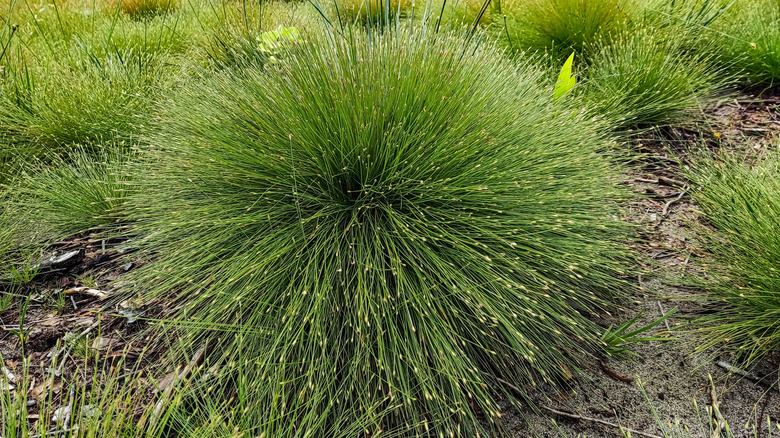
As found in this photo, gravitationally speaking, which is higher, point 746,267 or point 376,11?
point 376,11

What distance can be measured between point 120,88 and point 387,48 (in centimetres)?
204

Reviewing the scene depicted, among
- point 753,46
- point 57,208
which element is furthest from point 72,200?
point 753,46

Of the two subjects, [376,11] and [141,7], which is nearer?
[376,11]

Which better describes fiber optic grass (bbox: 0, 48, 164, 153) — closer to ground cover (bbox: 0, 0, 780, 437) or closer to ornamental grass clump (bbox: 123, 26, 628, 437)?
ground cover (bbox: 0, 0, 780, 437)

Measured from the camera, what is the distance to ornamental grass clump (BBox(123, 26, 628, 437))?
1.47 m

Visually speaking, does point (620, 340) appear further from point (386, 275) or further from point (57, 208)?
point (57, 208)

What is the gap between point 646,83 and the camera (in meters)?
2.96

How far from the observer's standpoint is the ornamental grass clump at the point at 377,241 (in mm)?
1468

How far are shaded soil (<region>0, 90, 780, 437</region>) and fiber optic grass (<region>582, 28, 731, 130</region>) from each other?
36.6 inches

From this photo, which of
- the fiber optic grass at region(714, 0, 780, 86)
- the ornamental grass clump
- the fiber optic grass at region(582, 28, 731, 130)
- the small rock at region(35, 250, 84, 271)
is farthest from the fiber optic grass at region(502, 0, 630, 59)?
the small rock at region(35, 250, 84, 271)

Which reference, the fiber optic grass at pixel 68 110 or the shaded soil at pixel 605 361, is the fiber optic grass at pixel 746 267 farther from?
the fiber optic grass at pixel 68 110

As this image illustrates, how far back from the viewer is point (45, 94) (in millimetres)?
2797

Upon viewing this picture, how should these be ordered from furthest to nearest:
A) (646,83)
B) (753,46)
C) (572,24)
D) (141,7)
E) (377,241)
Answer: (141,7)
(572,24)
(753,46)
(646,83)
(377,241)

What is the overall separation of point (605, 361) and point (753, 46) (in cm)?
275
